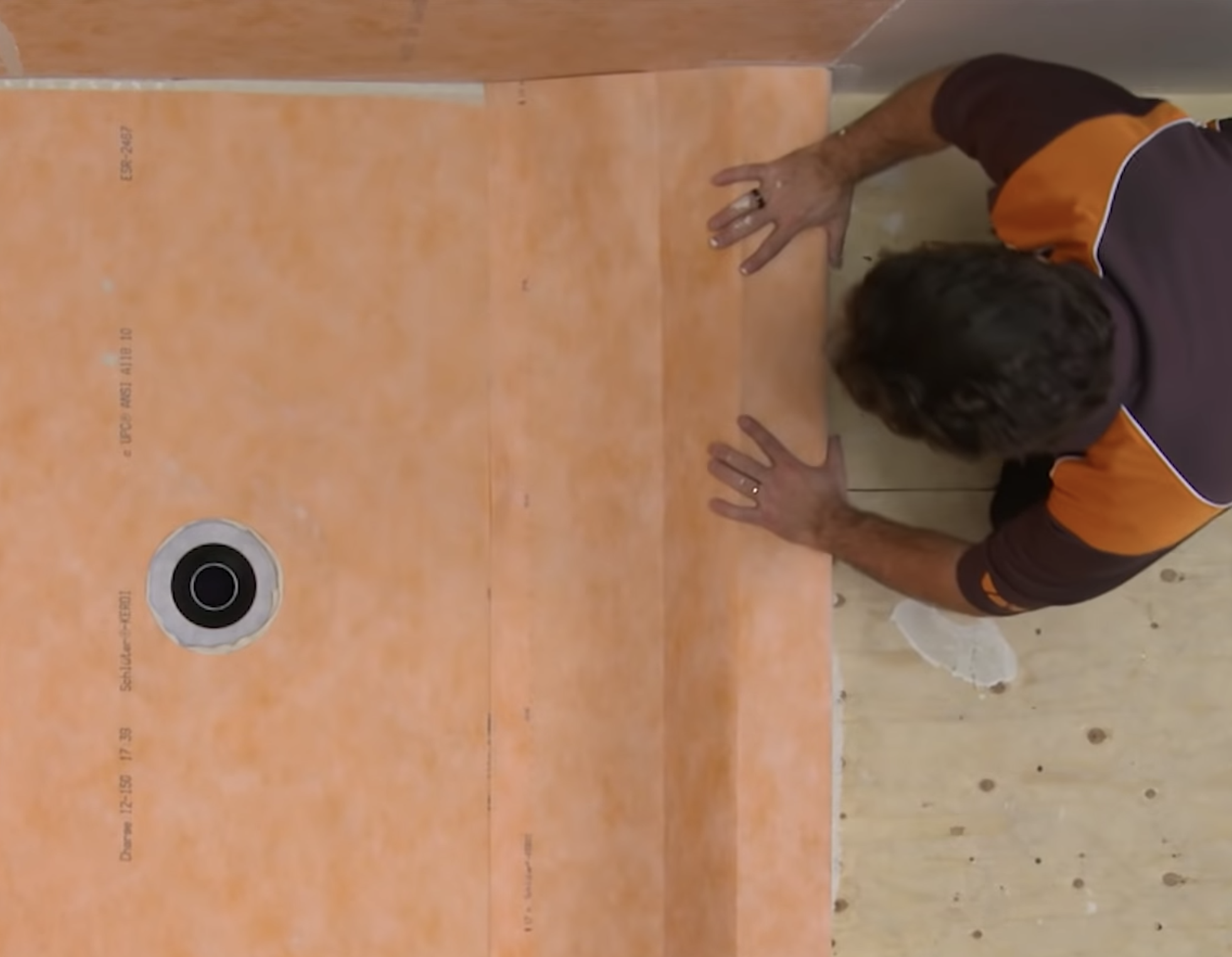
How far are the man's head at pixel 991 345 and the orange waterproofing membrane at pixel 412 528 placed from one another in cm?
43

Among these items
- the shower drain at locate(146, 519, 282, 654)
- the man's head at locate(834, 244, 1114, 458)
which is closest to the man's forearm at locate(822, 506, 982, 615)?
the man's head at locate(834, 244, 1114, 458)

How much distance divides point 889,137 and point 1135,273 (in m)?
0.39

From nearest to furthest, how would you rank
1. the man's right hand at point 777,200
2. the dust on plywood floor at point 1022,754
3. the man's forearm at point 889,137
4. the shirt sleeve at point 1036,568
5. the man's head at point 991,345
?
the man's head at point 991,345
the shirt sleeve at point 1036,568
the man's forearm at point 889,137
the man's right hand at point 777,200
the dust on plywood floor at point 1022,754

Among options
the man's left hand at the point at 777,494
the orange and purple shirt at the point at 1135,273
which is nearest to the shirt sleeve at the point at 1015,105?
the orange and purple shirt at the point at 1135,273

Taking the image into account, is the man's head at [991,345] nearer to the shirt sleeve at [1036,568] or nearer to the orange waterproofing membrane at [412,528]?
the shirt sleeve at [1036,568]

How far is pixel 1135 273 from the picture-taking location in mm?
1146

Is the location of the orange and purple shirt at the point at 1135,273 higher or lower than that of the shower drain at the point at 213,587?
higher

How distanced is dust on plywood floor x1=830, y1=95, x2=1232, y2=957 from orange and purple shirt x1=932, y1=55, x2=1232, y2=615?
1.51 ft

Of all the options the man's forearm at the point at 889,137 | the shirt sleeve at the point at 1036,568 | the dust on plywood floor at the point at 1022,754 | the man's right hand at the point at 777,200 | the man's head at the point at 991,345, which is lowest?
the dust on plywood floor at the point at 1022,754

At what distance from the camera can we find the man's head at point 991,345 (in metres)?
1.09

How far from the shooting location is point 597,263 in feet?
5.38

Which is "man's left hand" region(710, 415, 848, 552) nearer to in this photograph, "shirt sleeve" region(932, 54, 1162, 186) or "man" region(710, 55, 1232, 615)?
"man" region(710, 55, 1232, 615)

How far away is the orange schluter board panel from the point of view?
1.30 metres

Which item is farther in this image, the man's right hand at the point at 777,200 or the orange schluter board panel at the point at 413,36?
the man's right hand at the point at 777,200
